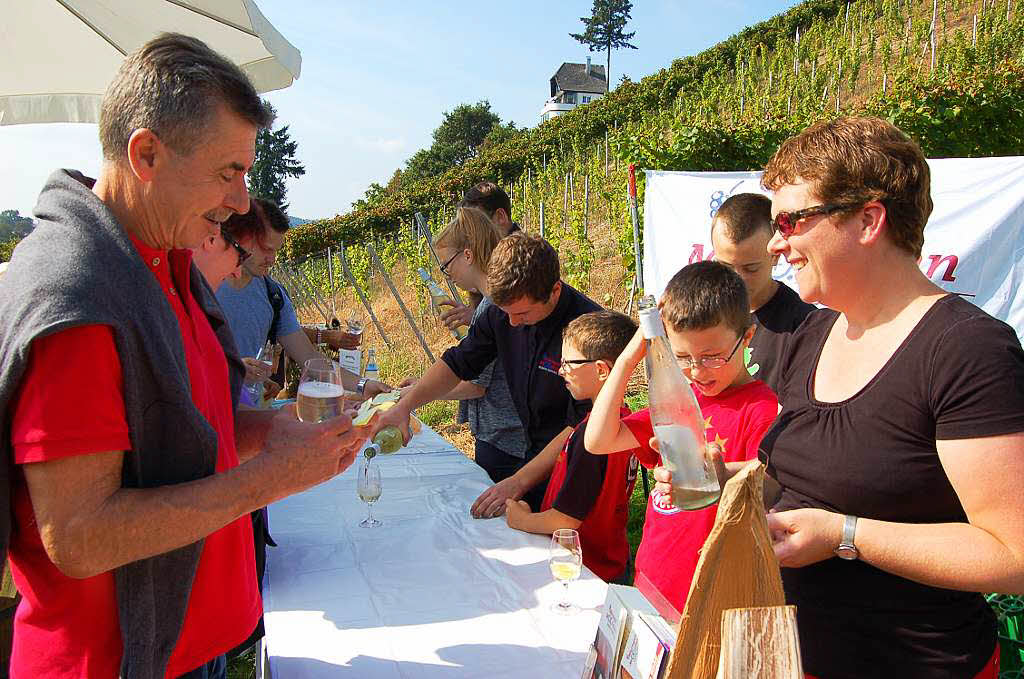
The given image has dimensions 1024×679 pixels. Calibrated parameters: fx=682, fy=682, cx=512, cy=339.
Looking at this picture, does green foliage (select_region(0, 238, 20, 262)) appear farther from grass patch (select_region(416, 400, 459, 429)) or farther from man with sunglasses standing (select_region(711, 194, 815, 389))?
man with sunglasses standing (select_region(711, 194, 815, 389))

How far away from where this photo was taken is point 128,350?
1.12 m

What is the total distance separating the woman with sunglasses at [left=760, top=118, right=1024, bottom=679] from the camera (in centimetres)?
111

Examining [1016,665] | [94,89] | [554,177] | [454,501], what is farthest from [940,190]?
[554,177]

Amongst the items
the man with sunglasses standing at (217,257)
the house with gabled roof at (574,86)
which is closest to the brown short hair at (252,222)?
the man with sunglasses standing at (217,257)

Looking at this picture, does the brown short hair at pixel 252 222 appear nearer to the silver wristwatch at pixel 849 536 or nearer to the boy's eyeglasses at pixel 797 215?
the boy's eyeglasses at pixel 797 215

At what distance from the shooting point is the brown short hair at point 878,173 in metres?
1.30

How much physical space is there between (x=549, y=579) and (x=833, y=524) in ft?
3.73

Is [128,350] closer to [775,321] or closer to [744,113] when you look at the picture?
[775,321]

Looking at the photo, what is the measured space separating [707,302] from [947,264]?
3.63 metres

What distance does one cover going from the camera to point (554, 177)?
42.7ft

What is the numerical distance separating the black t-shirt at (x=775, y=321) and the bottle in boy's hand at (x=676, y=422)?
3.59 feet

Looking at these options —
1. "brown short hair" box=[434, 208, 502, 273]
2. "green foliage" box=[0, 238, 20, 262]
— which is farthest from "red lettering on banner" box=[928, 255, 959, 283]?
"green foliage" box=[0, 238, 20, 262]

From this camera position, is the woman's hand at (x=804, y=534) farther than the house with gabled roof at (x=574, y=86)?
No

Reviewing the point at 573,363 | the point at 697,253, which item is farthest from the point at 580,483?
the point at 697,253
